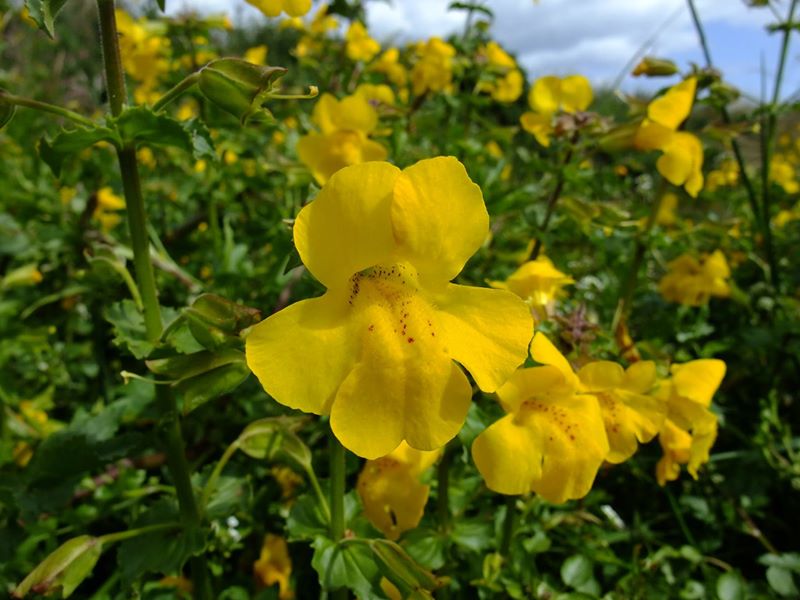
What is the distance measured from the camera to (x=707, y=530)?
1.91 m

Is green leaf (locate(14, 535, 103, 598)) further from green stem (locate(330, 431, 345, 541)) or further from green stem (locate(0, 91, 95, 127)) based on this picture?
green stem (locate(0, 91, 95, 127))

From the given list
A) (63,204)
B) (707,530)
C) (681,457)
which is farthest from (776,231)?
(63,204)

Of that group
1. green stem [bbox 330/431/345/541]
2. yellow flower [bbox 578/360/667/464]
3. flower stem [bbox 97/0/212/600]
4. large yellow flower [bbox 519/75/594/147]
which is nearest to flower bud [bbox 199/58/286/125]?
flower stem [bbox 97/0/212/600]

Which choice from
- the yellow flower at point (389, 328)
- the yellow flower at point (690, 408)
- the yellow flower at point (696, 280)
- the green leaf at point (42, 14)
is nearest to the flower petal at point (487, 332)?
the yellow flower at point (389, 328)

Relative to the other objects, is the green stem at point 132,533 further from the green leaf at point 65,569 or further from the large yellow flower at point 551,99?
the large yellow flower at point 551,99

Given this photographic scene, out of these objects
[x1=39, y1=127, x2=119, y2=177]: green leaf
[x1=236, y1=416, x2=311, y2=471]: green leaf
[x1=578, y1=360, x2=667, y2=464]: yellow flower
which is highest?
[x1=39, y1=127, x2=119, y2=177]: green leaf

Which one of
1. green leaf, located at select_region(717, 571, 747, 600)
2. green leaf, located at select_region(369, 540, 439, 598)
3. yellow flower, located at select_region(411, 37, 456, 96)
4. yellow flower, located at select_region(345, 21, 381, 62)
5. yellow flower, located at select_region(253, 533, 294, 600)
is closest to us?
green leaf, located at select_region(369, 540, 439, 598)

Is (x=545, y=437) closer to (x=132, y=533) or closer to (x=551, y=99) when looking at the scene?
(x=132, y=533)

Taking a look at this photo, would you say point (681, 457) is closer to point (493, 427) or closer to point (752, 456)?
point (493, 427)

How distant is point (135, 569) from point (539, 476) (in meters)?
0.69

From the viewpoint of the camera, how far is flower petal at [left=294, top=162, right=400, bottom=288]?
79 cm

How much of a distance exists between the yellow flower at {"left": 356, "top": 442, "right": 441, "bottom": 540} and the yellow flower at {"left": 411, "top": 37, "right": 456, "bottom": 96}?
203cm

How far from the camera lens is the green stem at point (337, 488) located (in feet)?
3.59

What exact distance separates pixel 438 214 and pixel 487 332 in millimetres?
162
